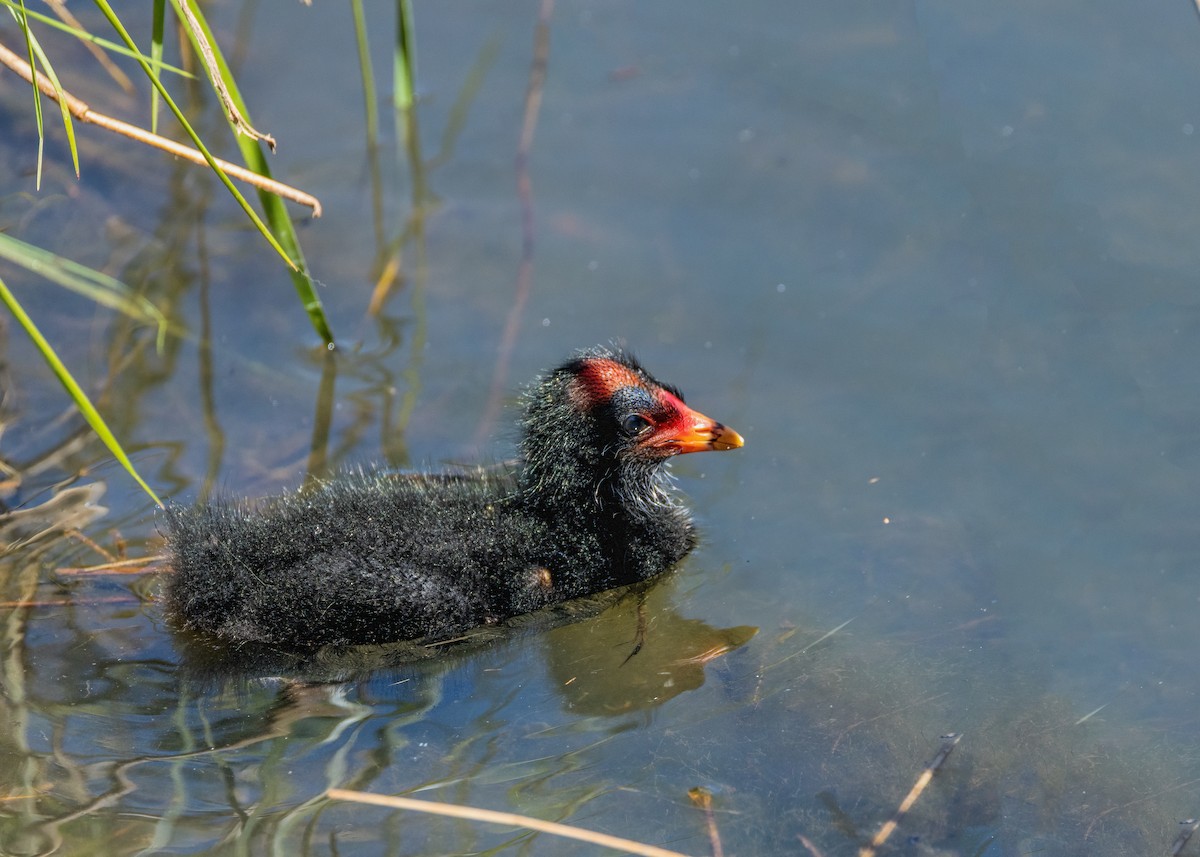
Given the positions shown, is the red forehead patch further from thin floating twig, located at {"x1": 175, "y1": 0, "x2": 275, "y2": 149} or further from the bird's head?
thin floating twig, located at {"x1": 175, "y1": 0, "x2": 275, "y2": 149}

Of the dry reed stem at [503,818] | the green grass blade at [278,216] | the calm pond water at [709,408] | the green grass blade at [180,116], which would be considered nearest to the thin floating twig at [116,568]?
the calm pond water at [709,408]

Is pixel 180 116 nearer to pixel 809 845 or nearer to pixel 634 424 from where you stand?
pixel 634 424

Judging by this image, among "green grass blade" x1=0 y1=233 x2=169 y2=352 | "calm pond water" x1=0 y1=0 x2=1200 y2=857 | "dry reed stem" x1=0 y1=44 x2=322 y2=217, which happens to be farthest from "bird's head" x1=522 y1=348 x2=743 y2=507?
"green grass blade" x1=0 y1=233 x2=169 y2=352

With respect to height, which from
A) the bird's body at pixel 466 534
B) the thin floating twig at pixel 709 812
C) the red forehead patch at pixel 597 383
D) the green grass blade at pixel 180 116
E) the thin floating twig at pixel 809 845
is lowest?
the thin floating twig at pixel 809 845

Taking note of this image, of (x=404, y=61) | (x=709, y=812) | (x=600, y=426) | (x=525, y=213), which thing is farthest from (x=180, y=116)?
(x=525, y=213)

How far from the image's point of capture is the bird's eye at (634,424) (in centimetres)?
411

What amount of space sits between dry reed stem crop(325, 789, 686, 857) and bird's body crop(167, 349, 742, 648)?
650 millimetres

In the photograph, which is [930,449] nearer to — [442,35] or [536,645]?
[536,645]

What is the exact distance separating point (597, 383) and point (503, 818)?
1459 millimetres

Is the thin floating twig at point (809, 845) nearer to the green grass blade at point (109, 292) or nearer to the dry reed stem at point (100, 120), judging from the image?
the dry reed stem at point (100, 120)

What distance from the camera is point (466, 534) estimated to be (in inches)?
156

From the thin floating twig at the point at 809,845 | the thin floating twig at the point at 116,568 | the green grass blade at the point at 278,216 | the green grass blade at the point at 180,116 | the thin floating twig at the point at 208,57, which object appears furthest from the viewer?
the thin floating twig at the point at 116,568

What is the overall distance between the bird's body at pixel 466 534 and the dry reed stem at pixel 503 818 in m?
0.65

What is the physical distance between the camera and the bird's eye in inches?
162
